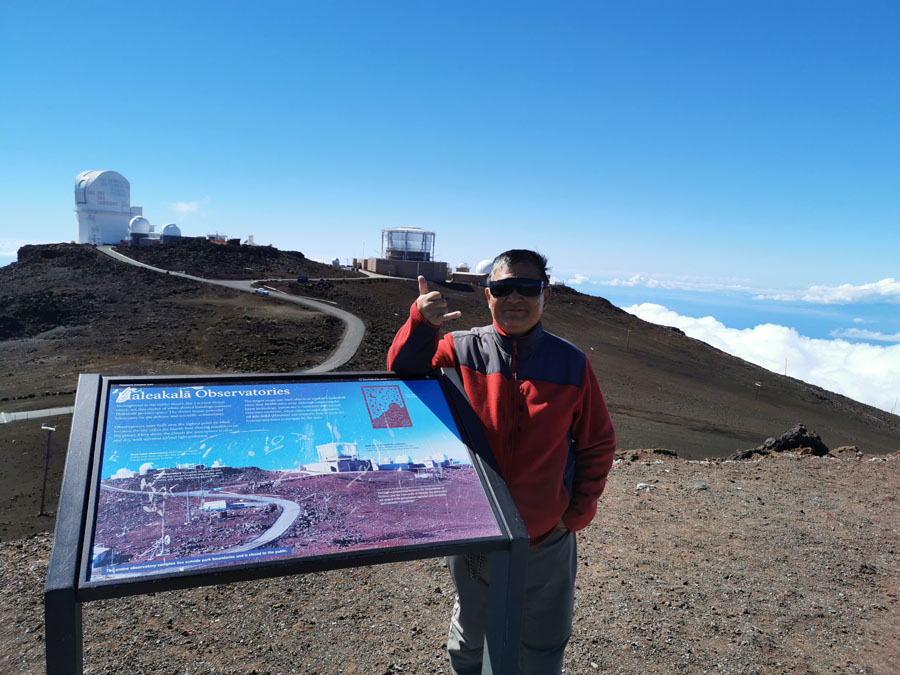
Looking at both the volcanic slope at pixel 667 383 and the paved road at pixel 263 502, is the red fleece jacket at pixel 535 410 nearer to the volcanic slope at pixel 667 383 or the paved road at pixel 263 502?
the paved road at pixel 263 502

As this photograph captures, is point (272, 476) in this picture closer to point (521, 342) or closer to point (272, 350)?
point (521, 342)

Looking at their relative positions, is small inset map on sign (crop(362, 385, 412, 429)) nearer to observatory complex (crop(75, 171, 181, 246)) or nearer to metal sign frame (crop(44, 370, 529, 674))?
metal sign frame (crop(44, 370, 529, 674))

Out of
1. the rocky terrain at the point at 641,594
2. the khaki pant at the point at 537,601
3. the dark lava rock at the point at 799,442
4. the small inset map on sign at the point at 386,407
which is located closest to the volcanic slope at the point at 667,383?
the dark lava rock at the point at 799,442

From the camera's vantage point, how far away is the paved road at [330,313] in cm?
1716

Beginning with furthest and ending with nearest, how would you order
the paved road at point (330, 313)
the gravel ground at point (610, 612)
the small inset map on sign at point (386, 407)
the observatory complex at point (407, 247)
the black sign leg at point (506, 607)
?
the observatory complex at point (407, 247) → the paved road at point (330, 313) → the gravel ground at point (610, 612) → the small inset map on sign at point (386, 407) → the black sign leg at point (506, 607)

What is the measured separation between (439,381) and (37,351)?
64.6 feet

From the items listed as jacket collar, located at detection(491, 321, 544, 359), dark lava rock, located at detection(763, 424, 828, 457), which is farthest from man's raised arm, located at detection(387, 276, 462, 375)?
dark lava rock, located at detection(763, 424, 828, 457)

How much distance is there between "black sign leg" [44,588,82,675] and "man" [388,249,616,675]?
4.36 feet

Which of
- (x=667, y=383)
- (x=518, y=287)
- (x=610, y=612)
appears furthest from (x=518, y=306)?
(x=667, y=383)

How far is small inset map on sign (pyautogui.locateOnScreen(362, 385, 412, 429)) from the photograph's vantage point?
7.07 feet

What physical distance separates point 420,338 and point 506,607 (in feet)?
3.50

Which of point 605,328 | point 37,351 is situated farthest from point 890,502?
point 605,328

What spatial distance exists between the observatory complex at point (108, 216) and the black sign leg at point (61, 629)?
4999 centimetres

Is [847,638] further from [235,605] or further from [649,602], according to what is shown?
[235,605]
